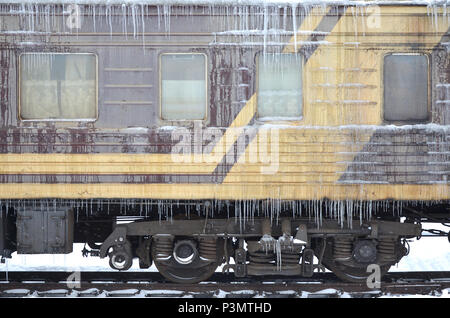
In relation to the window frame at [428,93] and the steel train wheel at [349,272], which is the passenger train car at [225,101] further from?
the steel train wheel at [349,272]

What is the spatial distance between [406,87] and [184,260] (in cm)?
363

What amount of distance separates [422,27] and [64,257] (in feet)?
23.9

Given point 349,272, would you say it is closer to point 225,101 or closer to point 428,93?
point 428,93

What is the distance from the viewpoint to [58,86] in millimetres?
6508

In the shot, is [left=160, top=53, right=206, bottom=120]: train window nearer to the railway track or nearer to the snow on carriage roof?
the snow on carriage roof

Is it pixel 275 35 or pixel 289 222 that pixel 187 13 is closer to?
pixel 275 35

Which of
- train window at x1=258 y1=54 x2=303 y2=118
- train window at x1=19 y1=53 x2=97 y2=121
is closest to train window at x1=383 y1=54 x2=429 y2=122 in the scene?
train window at x1=258 y1=54 x2=303 y2=118

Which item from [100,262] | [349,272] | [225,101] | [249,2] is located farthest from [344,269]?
[100,262]

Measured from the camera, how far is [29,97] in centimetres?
652

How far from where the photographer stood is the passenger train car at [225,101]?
6.41 m

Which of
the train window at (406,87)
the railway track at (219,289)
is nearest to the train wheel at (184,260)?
the railway track at (219,289)

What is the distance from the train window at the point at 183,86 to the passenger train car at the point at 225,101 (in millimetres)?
13

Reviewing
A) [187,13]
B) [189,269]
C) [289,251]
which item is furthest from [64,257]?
[187,13]

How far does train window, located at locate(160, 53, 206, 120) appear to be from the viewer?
254 inches
